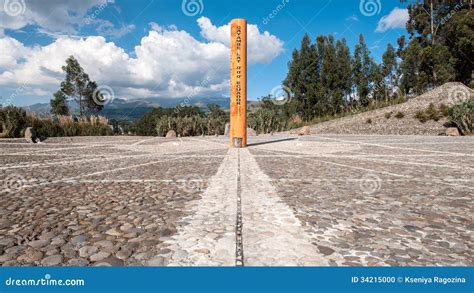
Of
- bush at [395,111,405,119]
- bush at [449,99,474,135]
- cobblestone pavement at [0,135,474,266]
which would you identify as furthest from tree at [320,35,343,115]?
cobblestone pavement at [0,135,474,266]

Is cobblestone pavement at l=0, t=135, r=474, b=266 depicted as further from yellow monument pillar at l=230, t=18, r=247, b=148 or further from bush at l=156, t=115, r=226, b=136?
bush at l=156, t=115, r=226, b=136

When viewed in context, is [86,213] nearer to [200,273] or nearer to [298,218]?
[200,273]

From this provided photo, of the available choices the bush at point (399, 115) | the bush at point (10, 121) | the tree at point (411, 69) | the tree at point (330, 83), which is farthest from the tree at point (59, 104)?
the tree at point (411, 69)

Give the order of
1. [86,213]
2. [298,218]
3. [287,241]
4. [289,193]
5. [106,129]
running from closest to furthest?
[287,241]
[298,218]
[86,213]
[289,193]
[106,129]

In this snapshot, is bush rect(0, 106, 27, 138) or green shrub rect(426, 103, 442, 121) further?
green shrub rect(426, 103, 442, 121)

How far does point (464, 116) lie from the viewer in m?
14.8

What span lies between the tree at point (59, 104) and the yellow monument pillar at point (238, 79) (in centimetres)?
2775

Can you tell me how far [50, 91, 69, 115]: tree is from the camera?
3118cm

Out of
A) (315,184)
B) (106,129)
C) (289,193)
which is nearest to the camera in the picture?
(289,193)

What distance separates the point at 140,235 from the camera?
1.96 meters

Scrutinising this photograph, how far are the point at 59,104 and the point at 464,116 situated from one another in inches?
1406

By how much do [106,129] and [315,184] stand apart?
53.9 ft

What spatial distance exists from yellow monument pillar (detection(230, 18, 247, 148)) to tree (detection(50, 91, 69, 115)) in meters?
27.7

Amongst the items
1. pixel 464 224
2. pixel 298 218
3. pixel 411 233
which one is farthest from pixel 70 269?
pixel 464 224
